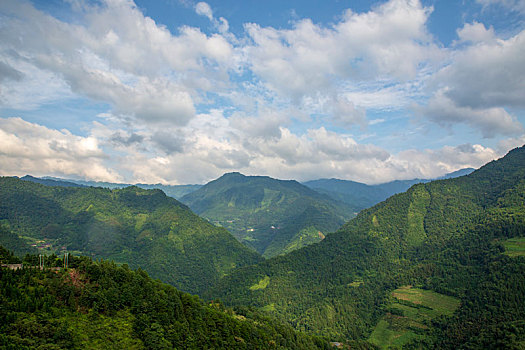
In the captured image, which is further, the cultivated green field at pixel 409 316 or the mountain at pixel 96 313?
the cultivated green field at pixel 409 316

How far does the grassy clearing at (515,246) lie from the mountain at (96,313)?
581 ft

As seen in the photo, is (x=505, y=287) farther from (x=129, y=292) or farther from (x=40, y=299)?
(x=40, y=299)

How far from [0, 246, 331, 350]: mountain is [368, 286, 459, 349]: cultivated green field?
116112mm

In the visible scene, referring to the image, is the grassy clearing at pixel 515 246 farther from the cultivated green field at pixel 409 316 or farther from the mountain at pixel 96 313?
the mountain at pixel 96 313

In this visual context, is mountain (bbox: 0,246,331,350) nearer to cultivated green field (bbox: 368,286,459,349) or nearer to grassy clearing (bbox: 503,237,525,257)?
cultivated green field (bbox: 368,286,459,349)

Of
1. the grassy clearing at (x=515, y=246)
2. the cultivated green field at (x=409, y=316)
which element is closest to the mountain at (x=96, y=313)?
the cultivated green field at (x=409, y=316)

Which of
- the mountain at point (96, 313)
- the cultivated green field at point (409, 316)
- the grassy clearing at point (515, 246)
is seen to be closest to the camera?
the mountain at point (96, 313)

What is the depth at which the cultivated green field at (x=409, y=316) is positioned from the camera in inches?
5930

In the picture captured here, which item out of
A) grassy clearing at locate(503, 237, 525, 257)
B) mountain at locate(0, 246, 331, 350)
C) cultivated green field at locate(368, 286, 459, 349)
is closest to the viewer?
mountain at locate(0, 246, 331, 350)

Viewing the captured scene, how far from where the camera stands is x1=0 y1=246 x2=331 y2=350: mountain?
40.6m

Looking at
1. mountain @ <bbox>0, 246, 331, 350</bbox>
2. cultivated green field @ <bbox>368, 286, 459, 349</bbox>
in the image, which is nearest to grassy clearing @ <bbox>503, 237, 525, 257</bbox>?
cultivated green field @ <bbox>368, 286, 459, 349</bbox>

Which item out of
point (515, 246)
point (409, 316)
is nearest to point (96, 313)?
point (409, 316)

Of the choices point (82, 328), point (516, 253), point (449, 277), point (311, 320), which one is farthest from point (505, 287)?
point (82, 328)

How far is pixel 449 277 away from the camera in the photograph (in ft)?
605
